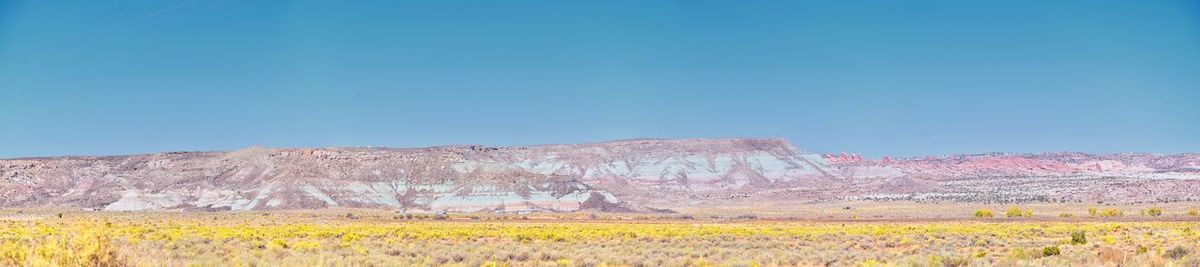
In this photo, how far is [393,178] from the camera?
11988 centimetres

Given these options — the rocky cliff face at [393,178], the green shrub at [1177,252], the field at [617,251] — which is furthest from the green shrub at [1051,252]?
the rocky cliff face at [393,178]

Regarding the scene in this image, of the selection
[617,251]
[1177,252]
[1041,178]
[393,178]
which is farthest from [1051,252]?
[1041,178]

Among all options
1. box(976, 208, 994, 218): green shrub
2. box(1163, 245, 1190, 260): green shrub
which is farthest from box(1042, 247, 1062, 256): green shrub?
box(976, 208, 994, 218): green shrub

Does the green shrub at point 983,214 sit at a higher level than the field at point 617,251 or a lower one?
higher

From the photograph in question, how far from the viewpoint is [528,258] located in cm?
2569

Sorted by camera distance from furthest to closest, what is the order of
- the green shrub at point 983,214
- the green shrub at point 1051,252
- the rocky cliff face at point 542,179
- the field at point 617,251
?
the rocky cliff face at point 542,179
the green shrub at point 983,214
the green shrub at point 1051,252
the field at point 617,251

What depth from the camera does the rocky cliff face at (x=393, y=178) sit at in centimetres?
10512

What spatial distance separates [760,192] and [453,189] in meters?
49.7

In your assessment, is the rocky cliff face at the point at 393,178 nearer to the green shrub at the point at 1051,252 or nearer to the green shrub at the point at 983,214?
the green shrub at the point at 983,214

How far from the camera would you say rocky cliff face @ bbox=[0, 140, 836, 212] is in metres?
105

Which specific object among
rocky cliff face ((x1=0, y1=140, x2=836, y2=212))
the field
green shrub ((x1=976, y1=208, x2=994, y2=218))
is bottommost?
the field

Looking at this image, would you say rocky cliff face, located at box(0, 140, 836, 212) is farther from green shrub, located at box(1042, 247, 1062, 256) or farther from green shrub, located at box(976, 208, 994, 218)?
green shrub, located at box(1042, 247, 1062, 256)

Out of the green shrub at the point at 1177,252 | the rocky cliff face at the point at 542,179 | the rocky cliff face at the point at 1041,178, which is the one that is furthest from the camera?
the rocky cliff face at the point at 1041,178

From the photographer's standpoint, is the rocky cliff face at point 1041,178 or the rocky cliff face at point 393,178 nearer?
the rocky cliff face at point 393,178
